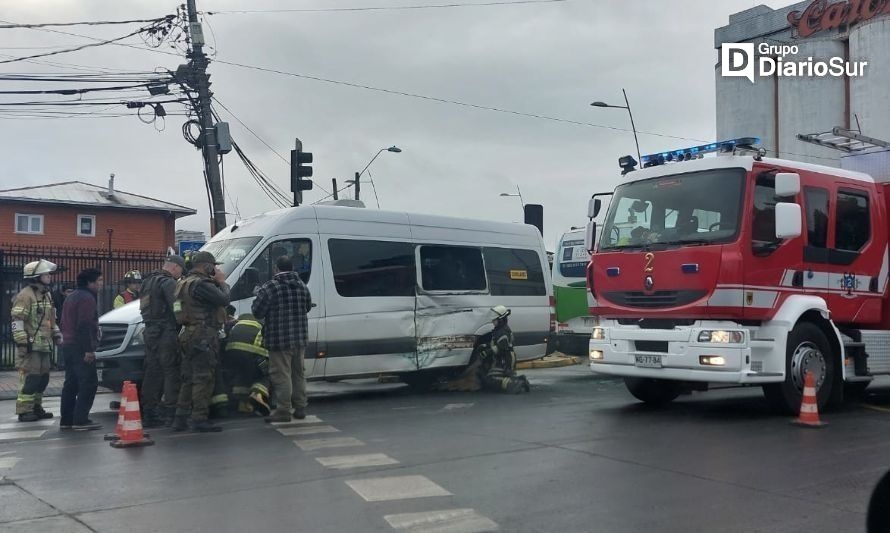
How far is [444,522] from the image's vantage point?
5352mm

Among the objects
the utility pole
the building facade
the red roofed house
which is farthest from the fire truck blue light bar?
the red roofed house

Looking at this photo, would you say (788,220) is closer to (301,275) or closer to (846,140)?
(846,140)

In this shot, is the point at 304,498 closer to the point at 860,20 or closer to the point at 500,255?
the point at 500,255

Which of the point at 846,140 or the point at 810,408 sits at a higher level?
the point at 846,140

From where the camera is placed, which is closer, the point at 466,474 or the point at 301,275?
the point at 466,474

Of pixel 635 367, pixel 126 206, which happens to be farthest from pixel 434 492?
pixel 126 206

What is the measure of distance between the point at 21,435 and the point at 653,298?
6824mm

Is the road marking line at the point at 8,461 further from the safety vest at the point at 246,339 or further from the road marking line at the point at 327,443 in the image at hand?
the safety vest at the point at 246,339

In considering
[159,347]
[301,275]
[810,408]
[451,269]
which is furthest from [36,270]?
[810,408]

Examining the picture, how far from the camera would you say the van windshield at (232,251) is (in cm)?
1100

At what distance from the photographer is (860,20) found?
39.7 m

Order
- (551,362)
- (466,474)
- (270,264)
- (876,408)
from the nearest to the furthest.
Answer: (466,474), (876,408), (270,264), (551,362)

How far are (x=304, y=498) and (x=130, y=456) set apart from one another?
2477mm

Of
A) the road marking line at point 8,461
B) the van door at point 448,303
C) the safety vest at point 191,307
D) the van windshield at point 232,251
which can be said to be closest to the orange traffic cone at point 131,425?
the road marking line at point 8,461
